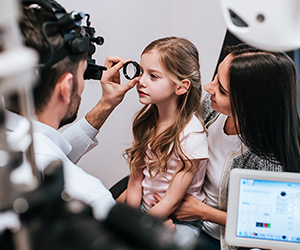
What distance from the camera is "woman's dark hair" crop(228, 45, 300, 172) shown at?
0.82 m

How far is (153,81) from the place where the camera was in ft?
3.20

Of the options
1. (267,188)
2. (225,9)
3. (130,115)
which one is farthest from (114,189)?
(225,9)

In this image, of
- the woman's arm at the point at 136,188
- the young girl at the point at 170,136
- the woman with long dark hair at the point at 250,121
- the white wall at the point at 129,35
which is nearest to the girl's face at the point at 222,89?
the woman with long dark hair at the point at 250,121

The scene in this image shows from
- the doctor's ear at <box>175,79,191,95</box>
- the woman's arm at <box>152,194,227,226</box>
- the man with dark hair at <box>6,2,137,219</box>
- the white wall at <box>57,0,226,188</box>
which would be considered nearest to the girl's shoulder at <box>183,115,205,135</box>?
the doctor's ear at <box>175,79,191,95</box>

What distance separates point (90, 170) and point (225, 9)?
3.95 feet

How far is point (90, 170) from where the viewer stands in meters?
1.50

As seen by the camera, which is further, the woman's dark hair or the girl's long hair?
the girl's long hair

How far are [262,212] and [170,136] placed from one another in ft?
1.21

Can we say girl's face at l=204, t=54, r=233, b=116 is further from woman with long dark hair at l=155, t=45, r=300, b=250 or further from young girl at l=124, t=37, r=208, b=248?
young girl at l=124, t=37, r=208, b=248

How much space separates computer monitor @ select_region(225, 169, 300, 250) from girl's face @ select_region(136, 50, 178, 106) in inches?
14.1

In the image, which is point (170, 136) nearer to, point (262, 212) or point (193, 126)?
point (193, 126)

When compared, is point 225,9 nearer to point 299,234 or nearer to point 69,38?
point 69,38

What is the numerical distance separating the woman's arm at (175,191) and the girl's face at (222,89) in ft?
0.62

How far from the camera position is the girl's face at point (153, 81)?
965mm
